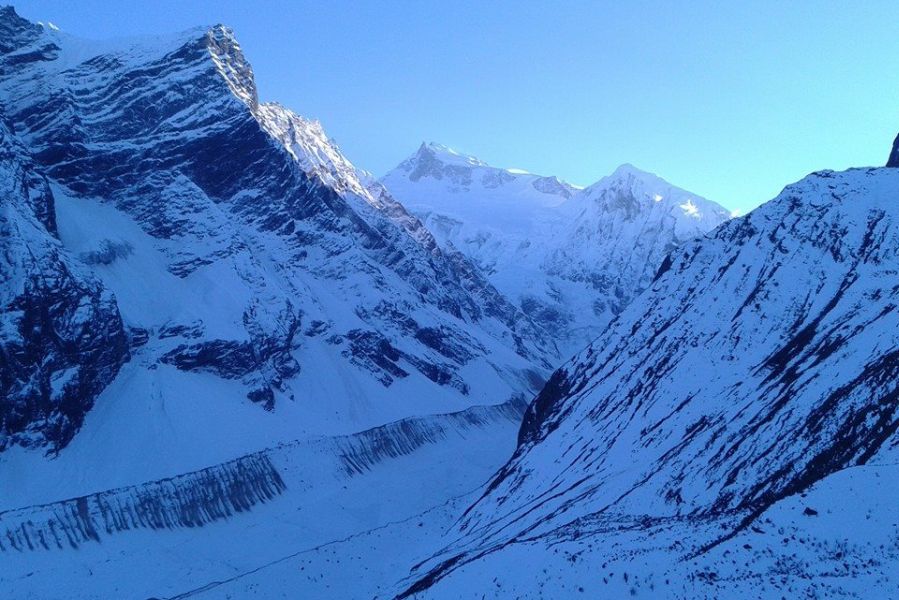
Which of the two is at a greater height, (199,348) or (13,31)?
(13,31)

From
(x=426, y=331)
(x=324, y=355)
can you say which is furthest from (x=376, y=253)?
(x=324, y=355)

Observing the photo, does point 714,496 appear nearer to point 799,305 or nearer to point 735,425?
point 735,425

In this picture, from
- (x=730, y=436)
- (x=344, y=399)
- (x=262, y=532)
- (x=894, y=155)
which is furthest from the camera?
(x=344, y=399)

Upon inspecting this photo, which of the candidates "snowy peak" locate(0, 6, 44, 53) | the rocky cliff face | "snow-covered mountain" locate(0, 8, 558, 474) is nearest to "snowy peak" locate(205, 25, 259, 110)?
"snow-covered mountain" locate(0, 8, 558, 474)

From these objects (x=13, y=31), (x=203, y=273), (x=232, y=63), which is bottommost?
(x=203, y=273)

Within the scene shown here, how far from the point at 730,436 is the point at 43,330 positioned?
73.9 meters

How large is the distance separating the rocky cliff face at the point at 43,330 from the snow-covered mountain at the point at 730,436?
156 ft

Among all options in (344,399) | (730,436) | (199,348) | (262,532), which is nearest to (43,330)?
(199,348)

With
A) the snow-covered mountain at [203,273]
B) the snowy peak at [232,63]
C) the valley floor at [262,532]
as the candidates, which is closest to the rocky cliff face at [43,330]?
the snow-covered mountain at [203,273]

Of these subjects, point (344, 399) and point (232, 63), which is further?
point (232, 63)

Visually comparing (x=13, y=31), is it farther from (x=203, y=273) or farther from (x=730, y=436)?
(x=730, y=436)

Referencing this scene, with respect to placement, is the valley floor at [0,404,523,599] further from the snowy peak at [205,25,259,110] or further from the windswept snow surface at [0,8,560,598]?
the snowy peak at [205,25,259,110]

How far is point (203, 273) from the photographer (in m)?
113

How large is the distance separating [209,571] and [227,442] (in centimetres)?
2363
